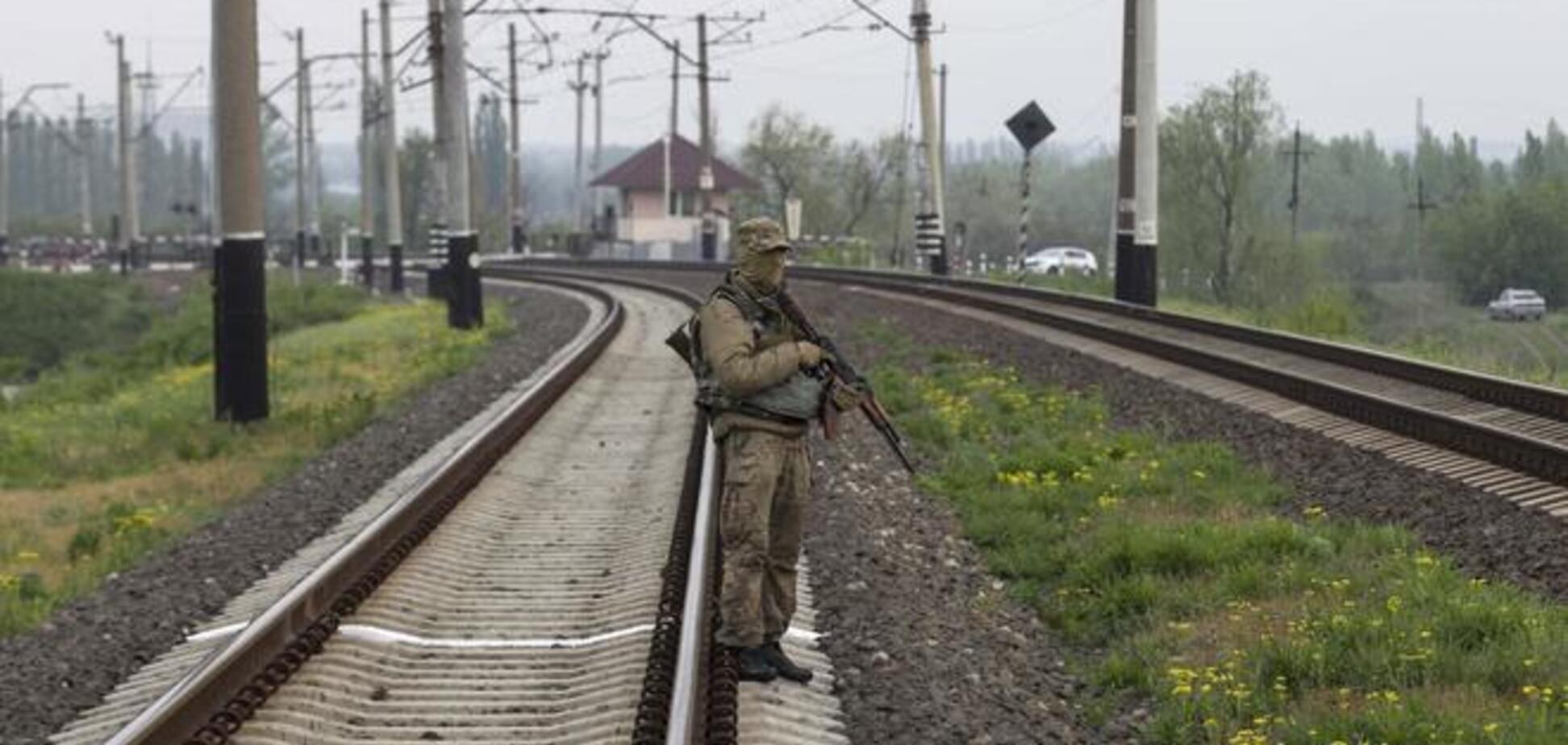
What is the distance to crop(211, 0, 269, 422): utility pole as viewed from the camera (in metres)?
19.8

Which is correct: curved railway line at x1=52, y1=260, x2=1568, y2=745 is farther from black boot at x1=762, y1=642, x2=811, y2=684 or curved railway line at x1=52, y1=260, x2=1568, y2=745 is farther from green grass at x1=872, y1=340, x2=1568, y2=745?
green grass at x1=872, y1=340, x2=1568, y2=745

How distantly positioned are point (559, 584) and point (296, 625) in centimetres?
205

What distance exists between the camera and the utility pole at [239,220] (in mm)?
19766

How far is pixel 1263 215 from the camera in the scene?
92125 mm

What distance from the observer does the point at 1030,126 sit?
36.5m

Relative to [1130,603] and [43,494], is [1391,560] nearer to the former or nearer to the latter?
[1130,603]

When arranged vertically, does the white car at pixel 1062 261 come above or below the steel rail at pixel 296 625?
below

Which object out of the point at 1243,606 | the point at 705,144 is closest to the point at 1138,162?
the point at 1243,606

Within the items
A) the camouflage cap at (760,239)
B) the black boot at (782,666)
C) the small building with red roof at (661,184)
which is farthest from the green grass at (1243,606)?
the small building with red roof at (661,184)

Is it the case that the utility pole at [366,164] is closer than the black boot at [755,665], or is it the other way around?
the black boot at [755,665]

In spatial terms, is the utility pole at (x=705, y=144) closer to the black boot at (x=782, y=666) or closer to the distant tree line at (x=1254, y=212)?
the distant tree line at (x=1254, y=212)

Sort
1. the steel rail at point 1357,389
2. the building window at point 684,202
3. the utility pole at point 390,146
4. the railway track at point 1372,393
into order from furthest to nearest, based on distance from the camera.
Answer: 1. the building window at point 684,202
2. the utility pole at point 390,146
3. the steel rail at point 1357,389
4. the railway track at point 1372,393

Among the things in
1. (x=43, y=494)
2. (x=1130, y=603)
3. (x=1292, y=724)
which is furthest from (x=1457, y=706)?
(x=43, y=494)

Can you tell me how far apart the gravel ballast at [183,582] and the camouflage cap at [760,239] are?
3297mm
